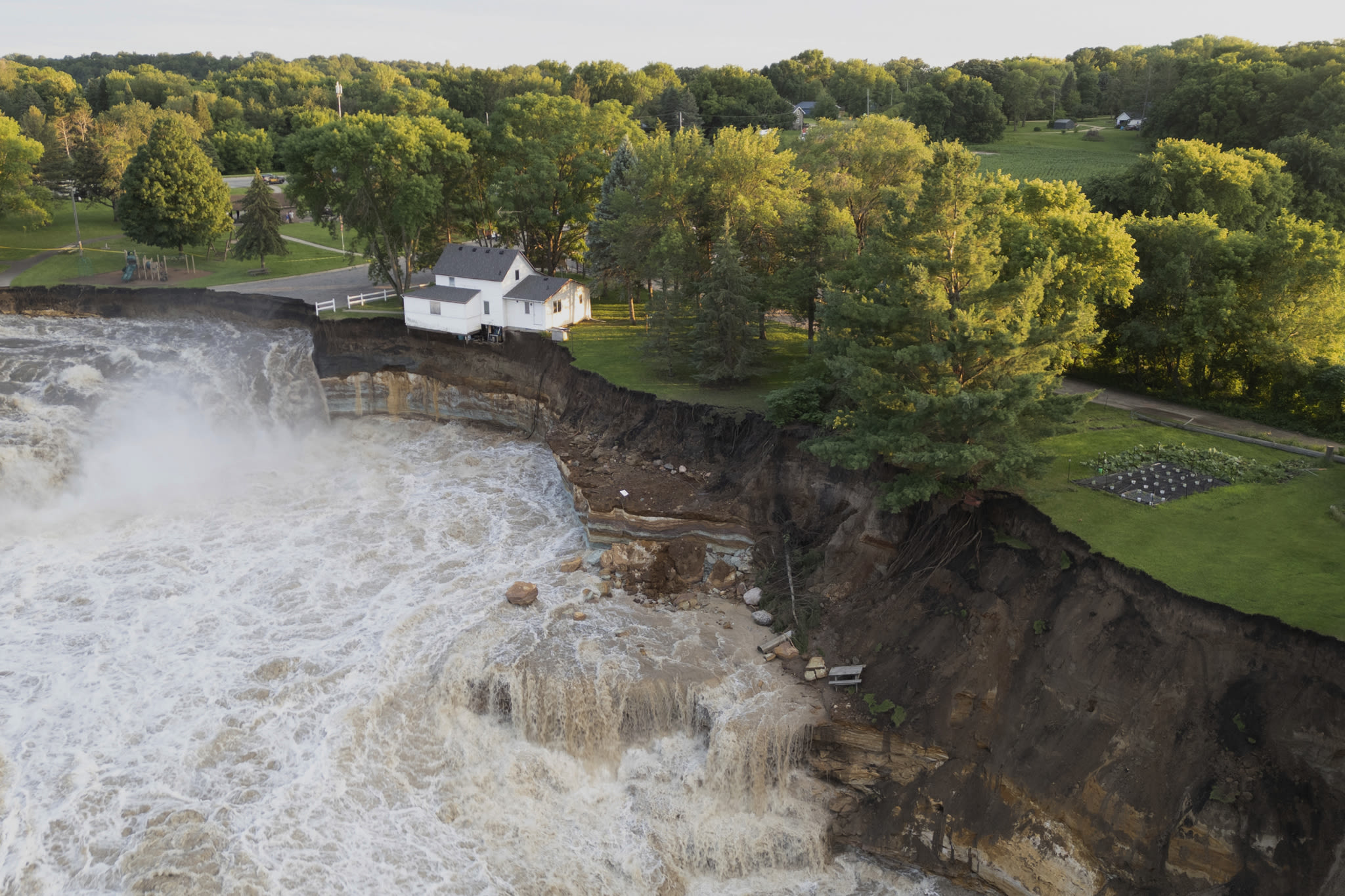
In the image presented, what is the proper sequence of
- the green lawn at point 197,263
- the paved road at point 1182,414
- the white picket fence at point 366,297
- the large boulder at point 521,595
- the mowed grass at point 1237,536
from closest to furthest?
the mowed grass at point 1237,536 < the large boulder at point 521,595 < the paved road at point 1182,414 < the white picket fence at point 366,297 < the green lawn at point 197,263

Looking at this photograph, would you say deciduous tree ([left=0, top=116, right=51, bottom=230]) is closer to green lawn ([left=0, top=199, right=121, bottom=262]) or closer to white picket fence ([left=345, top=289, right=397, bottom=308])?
green lawn ([left=0, top=199, right=121, bottom=262])

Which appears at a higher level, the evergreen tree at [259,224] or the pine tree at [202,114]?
the pine tree at [202,114]

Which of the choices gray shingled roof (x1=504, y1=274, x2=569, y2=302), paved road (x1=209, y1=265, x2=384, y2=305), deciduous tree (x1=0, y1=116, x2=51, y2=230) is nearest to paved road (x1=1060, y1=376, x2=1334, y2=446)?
gray shingled roof (x1=504, y1=274, x2=569, y2=302)

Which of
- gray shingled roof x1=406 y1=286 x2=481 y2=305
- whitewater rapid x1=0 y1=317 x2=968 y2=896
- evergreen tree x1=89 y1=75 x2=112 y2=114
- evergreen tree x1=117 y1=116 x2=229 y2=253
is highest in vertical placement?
evergreen tree x1=89 y1=75 x2=112 y2=114

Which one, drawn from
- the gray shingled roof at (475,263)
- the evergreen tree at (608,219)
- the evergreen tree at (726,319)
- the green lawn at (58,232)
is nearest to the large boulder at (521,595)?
Answer: the evergreen tree at (726,319)

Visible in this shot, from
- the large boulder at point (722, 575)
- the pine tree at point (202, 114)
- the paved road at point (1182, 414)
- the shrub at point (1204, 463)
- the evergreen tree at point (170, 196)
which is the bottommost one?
the large boulder at point (722, 575)

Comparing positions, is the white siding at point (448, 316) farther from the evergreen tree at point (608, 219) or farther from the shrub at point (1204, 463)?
the shrub at point (1204, 463)

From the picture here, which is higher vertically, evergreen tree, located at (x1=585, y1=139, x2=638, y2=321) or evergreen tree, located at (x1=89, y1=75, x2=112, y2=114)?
evergreen tree, located at (x1=89, y1=75, x2=112, y2=114)
